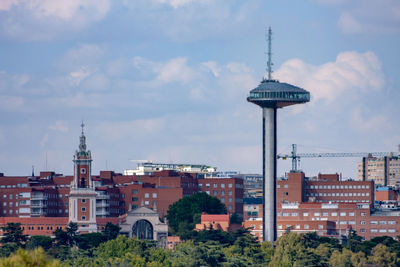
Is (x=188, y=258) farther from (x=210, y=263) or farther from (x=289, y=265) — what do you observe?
(x=289, y=265)

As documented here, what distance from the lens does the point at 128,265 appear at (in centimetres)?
17762

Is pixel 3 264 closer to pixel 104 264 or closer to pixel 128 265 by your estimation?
pixel 128 265

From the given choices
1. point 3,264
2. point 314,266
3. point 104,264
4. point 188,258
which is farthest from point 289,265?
point 3,264

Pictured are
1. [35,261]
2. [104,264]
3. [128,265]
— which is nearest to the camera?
[35,261]

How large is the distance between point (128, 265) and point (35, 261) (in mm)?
113270

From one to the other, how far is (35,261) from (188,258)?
13432cm

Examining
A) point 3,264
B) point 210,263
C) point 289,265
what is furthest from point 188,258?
point 3,264

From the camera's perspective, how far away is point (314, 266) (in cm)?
19912

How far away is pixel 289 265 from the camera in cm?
19825

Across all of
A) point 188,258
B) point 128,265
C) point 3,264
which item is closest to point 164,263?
point 188,258

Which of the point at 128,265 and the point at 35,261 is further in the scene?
the point at 128,265

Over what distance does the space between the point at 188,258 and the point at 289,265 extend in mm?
16639

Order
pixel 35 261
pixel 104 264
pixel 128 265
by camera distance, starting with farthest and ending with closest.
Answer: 1. pixel 104 264
2. pixel 128 265
3. pixel 35 261

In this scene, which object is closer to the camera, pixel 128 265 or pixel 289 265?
pixel 128 265
